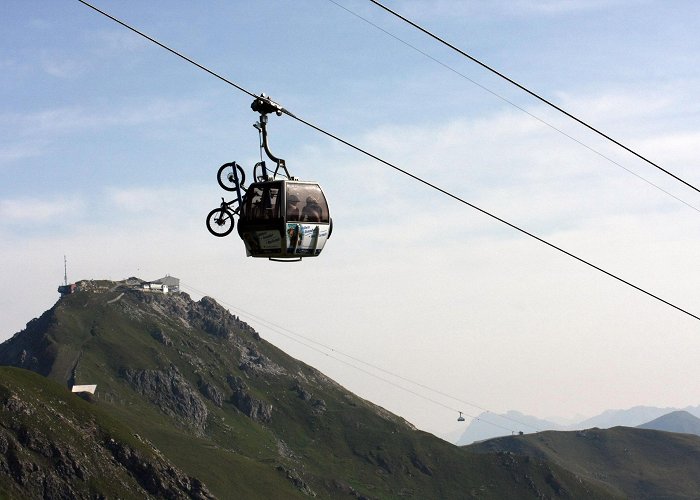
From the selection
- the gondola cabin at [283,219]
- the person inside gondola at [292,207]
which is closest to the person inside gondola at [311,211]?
the gondola cabin at [283,219]

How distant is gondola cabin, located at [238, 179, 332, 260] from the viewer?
4047cm

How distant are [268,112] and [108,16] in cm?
894

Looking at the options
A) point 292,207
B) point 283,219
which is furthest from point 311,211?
point 283,219

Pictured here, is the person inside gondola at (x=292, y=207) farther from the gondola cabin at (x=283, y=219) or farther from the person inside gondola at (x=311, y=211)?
the person inside gondola at (x=311, y=211)

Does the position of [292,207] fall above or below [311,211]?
below

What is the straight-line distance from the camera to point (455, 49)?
2967cm

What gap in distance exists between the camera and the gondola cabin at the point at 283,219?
133 feet

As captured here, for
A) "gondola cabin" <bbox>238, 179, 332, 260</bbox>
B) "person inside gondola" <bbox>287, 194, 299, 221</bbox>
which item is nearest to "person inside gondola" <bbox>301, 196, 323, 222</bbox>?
"gondola cabin" <bbox>238, 179, 332, 260</bbox>

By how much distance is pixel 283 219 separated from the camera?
4028 centimetres

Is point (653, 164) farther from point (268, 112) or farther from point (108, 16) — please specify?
point (108, 16)

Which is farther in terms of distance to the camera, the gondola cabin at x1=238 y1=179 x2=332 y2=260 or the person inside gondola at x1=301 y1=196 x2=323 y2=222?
the person inside gondola at x1=301 y1=196 x2=323 y2=222

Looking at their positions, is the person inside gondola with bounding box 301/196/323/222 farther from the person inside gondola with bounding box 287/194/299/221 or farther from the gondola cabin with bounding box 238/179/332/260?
the person inside gondola with bounding box 287/194/299/221

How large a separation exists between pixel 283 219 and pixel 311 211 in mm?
1507

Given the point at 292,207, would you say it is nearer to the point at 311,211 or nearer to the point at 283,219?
the point at 283,219
